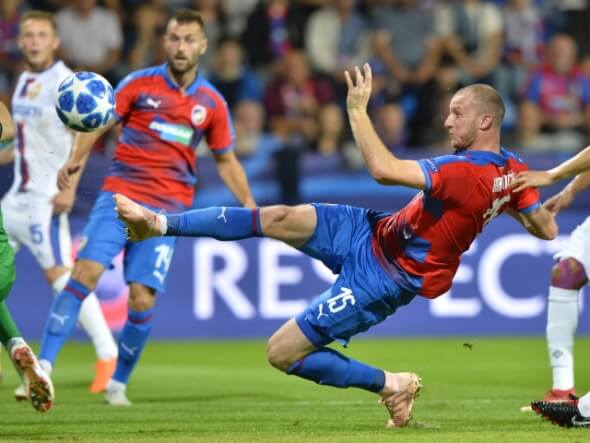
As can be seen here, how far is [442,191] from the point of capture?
707 centimetres

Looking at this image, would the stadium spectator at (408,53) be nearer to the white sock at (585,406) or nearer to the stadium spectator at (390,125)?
the stadium spectator at (390,125)

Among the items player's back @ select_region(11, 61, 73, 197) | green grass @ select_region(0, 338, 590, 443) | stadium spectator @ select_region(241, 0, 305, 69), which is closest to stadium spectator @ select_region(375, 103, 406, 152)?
stadium spectator @ select_region(241, 0, 305, 69)

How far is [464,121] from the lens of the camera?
7.30 m

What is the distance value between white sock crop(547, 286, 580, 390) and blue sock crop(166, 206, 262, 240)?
227 centimetres

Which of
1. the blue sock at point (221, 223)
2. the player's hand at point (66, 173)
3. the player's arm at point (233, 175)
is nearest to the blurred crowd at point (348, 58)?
the player's arm at point (233, 175)

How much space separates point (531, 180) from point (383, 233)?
0.89m

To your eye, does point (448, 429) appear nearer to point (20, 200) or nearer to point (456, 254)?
point (456, 254)

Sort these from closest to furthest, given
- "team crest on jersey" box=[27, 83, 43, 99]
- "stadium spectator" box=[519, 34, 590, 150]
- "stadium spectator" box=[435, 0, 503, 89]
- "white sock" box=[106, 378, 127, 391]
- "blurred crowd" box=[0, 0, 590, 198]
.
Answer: "white sock" box=[106, 378, 127, 391] < "team crest on jersey" box=[27, 83, 43, 99] < "blurred crowd" box=[0, 0, 590, 198] < "stadium spectator" box=[519, 34, 590, 150] < "stadium spectator" box=[435, 0, 503, 89]

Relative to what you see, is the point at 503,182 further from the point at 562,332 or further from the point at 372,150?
the point at 562,332

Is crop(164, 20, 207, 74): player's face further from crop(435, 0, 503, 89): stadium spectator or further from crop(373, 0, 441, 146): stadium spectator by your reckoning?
crop(435, 0, 503, 89): stadium spectator

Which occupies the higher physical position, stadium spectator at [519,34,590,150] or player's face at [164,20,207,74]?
player's face at [164,20,207,74]

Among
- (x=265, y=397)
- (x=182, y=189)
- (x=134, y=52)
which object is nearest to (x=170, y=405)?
(x=265, y=397)

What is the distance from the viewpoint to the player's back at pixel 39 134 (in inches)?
404

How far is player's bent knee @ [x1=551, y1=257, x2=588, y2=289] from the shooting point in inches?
330
